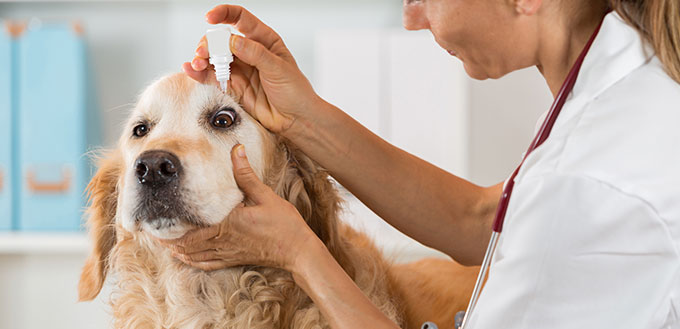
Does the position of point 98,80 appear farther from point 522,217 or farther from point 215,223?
point 522,217

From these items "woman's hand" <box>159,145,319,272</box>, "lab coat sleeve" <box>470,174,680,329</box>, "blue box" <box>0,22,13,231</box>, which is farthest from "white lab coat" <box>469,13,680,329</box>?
"blue box" <box>0,22,13,231</box>

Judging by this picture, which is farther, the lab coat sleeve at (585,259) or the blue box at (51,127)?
the blue box at (51,127)

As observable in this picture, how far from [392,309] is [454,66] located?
1530 mm

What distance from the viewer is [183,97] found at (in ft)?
3.71

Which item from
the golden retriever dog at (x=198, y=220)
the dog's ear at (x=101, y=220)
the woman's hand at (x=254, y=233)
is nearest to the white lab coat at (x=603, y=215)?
the woman's hand at (x=254, y=233)

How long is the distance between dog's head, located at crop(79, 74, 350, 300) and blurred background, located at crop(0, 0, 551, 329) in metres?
1.03

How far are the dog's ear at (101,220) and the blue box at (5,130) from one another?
1400 millimetres

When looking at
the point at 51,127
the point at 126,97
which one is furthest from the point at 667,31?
the point at 126,97

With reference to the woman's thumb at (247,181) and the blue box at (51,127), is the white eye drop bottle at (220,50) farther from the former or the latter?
the blue box at (51,127)

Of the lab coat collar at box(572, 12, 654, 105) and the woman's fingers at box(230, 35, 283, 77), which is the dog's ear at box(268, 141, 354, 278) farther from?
the lab coat collar at box(572, 12, 654, 105)

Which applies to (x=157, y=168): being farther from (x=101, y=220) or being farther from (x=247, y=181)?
(x=101, y=220)

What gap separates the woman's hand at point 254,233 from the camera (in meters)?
1.02

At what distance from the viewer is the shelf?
97.0 inches

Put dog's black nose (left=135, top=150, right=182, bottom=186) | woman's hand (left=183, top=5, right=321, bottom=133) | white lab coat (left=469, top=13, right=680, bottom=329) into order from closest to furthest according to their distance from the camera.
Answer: white lab coat (left=469, top=13, right=680, bottom=329), dog's black nose (left=135, top=150, right=182, bottom=186), woman's hand (left=183, top=5, right=321, bottom=133)
